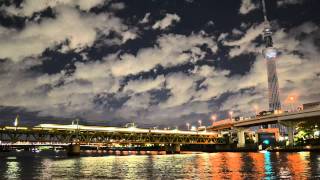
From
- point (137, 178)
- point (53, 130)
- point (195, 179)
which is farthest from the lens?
point (53, 130)

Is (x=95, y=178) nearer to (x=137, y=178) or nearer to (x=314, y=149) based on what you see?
(x=137, y=178)

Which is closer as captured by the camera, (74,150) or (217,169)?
(217,169)

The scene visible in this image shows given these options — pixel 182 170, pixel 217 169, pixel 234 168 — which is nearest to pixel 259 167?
pixel 234 168

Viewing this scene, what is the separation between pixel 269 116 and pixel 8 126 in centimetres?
12400

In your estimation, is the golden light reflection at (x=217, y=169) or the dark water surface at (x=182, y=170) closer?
the golden light reflection at (x=217, y=169)

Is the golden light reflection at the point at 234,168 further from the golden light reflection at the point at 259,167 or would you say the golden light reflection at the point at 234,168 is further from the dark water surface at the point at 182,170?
the golden light reflection at the point at 259,167

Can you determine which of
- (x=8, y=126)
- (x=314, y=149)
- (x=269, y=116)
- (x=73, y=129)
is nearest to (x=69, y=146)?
(x=73, y=129)

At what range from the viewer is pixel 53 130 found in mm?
177500

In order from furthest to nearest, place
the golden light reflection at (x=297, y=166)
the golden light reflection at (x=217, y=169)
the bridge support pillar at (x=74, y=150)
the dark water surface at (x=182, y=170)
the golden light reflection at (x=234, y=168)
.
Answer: the bridge support pillar at (x=74, y=150) < the golden light reflection at (x=297, y=166) < the dark water surface at (x=182, y=170) < the golden light reflection at (x=234, y=168) < the golden light reflection at (x=217, y=169)

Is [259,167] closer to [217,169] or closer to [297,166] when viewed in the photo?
[297,166]

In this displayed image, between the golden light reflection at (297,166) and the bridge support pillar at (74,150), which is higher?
the golden light reflection at (297,166)

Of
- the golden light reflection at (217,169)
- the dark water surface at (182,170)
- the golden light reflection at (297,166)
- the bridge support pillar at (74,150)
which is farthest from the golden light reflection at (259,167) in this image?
the bridge support pillar at (74,150)

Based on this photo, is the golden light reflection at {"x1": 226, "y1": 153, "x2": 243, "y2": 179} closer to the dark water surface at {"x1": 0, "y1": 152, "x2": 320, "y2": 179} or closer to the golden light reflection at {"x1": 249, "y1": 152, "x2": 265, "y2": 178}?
the dark water surface at {"x1": 0, "y1": 152, "x2": 320, "y2": 179}

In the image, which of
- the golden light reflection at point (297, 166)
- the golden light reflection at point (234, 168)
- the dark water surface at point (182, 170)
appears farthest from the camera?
the golden light reflection at point (297, 166)
